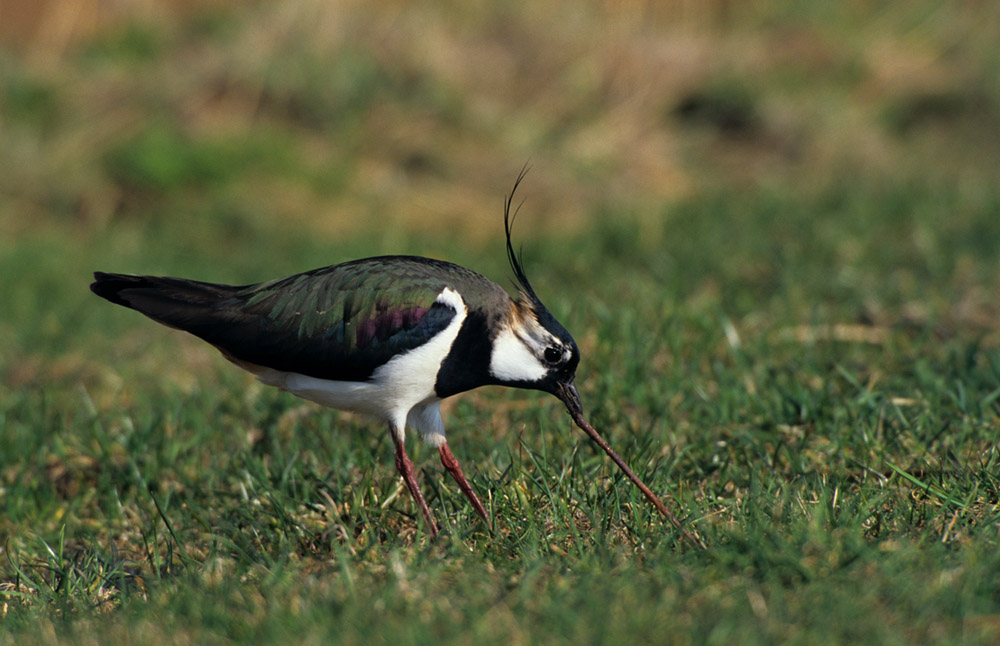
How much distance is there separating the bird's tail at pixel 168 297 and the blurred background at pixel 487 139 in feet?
8.50

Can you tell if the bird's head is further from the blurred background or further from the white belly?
the blurred background

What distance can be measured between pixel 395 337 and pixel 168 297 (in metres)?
0.79

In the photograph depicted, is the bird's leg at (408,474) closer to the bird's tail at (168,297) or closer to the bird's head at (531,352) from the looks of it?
the bird's head at (531,352)

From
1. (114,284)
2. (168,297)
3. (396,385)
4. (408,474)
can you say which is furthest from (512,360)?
(114,284)

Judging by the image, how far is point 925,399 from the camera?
400 centimetres

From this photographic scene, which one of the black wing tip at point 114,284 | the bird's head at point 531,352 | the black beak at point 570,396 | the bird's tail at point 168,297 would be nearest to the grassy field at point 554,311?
the black beak at point 570,396

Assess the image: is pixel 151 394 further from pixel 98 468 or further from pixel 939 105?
pixel 939 105

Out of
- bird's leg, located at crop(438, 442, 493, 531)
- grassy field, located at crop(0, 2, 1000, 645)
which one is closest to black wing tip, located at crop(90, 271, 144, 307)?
grassy field, located at crop(0, 2, 1000, 645)

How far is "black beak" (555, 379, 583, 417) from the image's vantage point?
11.5 feet

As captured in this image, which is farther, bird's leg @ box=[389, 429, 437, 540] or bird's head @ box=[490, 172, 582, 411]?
bird's head @ box=[490, 172, 582, 411]

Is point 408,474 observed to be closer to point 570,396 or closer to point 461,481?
point 461,481

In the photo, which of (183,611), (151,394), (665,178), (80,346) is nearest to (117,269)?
(80,346)

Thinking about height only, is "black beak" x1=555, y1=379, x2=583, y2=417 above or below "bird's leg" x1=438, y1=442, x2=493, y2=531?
above

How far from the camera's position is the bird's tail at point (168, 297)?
357cm
